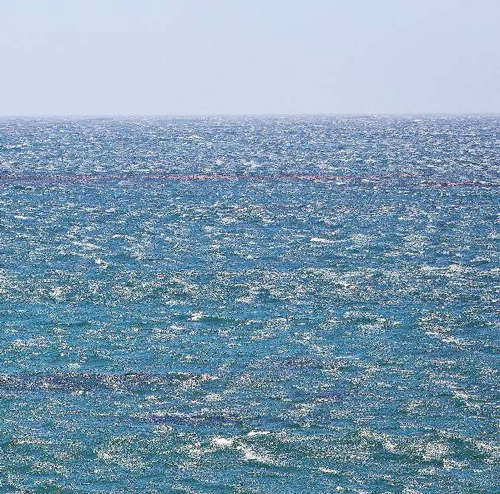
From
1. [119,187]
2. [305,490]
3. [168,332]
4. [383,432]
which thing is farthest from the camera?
[119,187]

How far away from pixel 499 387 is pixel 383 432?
21.6 ft

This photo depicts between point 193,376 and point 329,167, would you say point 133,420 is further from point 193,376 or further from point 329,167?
point 329,167

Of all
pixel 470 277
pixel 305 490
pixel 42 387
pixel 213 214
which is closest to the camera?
pixel 305 490

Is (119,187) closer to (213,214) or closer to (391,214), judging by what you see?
(213,214)

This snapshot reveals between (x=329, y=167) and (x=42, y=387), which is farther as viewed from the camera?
(x=329, y=167)

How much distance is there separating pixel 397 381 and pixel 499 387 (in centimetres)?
364

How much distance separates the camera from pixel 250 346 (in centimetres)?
4344

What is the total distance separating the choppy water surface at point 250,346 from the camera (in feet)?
104

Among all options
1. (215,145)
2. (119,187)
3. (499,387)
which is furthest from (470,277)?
(215,145)

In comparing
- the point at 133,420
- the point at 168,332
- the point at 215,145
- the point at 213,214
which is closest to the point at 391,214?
the point at 213,214

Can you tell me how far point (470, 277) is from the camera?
2240 inches

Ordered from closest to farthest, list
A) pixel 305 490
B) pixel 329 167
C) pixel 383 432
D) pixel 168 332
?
pixel 305 490
pixel 383 432
pixel 168 332
pixel 329 167

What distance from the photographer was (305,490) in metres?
30.0

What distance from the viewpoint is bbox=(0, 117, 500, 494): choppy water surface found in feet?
104
